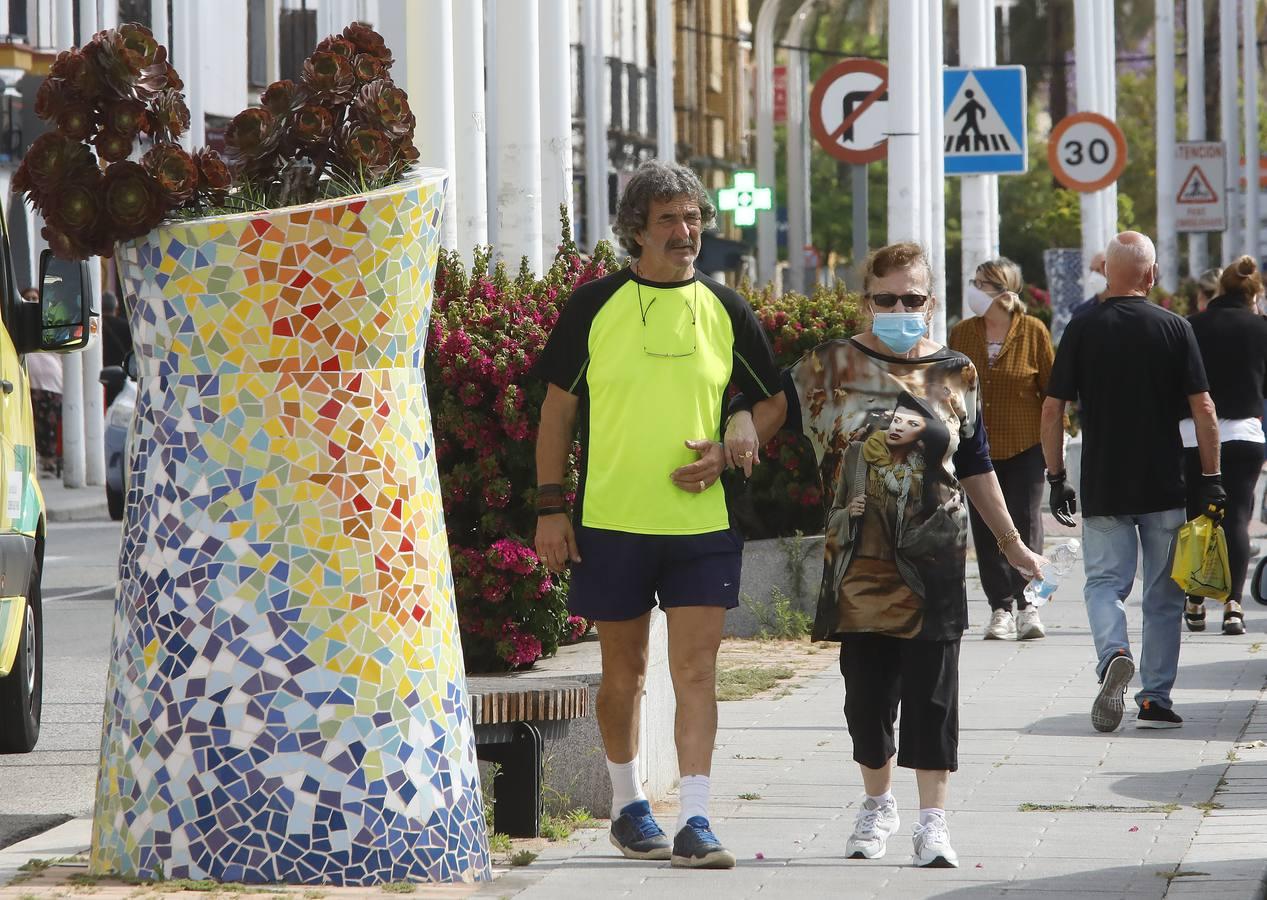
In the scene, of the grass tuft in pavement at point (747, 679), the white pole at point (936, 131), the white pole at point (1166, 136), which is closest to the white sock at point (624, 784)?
the grass tuft in pavement at point (747, 679)

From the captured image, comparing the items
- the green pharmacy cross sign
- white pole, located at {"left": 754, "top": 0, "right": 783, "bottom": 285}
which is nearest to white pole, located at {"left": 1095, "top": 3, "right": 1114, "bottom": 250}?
white pole, located at {"left": 754, "top": 0, "right": 783, "bottom": 285}

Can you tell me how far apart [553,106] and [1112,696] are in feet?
20.9

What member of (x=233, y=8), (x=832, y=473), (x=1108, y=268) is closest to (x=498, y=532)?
(x=832, y=473)

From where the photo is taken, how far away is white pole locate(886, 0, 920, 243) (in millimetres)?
14477

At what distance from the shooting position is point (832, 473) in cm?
673

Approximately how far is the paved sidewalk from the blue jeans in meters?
0.27

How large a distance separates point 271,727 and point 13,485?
3.11 m

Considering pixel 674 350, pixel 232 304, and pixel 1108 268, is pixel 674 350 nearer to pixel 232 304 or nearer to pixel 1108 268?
pixel 232 304

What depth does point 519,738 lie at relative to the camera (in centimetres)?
687

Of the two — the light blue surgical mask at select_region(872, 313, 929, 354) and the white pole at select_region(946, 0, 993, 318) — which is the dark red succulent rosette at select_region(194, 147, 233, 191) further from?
the white pole at select_region(946, 0, 993, 318)

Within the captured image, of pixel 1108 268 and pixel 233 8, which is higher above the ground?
pixel 233 8

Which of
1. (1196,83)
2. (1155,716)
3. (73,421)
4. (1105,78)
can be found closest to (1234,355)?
(1155,716)

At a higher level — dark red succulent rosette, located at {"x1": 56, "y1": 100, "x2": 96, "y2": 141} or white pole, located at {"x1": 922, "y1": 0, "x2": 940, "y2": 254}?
white pole, located at {"x1": 922, "y1": 0, "x2": 940, "y2": 254}

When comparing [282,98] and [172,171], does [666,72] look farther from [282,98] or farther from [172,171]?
[172,171]
